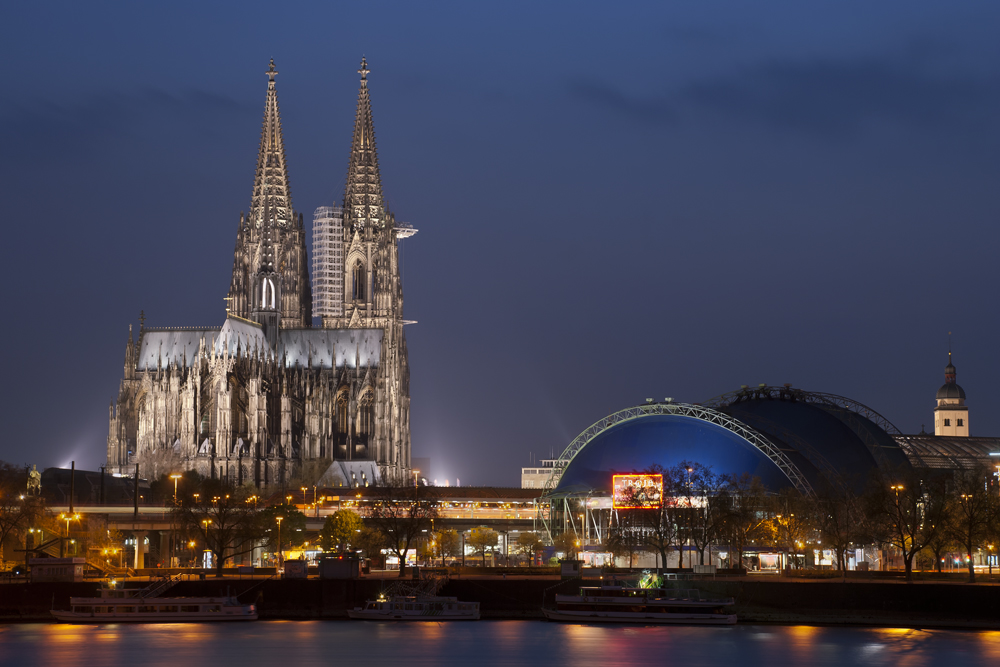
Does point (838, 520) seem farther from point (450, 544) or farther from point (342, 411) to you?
point (342, 411)

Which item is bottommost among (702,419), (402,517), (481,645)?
(481,645)

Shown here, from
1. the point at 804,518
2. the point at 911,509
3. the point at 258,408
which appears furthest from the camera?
the point at 258,408

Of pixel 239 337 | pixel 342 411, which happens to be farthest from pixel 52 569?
pixel 342 411

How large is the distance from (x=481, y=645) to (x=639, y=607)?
50.7ft

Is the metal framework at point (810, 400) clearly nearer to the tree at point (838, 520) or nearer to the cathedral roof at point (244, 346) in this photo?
the tree at point (838, 520)

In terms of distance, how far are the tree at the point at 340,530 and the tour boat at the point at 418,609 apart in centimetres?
3909

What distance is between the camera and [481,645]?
265 feet

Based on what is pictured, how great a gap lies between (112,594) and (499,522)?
226 ft

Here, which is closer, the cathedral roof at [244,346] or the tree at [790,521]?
the tree at [790,521]

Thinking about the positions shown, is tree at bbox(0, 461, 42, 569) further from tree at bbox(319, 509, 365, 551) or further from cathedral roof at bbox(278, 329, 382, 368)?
cathedral roof at bbox(278, 329, 382, 368)

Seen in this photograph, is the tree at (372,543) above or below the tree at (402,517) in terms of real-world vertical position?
below

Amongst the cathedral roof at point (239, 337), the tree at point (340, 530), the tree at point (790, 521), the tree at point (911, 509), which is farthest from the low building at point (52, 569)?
the cathedral roof at point (239, 337)

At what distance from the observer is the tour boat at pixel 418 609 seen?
9388 centimetres

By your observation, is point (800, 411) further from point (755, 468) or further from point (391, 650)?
point (391, 650)
